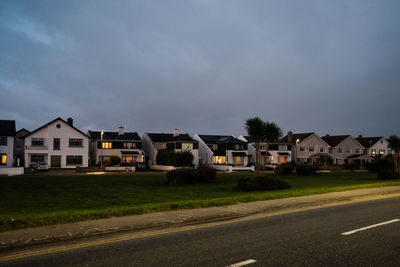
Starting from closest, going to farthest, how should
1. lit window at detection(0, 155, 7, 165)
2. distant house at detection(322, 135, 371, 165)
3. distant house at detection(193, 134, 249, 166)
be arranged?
lit window at detection(0, 155, 7, 165) < distant house at detection(193, 134, 249, 166) < distant house at detection(322, 135, 371, 165)

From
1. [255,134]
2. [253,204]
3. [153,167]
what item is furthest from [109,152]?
[253,204]

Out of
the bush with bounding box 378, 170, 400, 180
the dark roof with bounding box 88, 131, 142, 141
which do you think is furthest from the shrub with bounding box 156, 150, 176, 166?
the bush with bounding box 378, 170, 400, 180

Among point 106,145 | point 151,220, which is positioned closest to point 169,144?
point 106,145

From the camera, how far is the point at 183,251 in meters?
7.68

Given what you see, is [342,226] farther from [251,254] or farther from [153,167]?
[153,167]

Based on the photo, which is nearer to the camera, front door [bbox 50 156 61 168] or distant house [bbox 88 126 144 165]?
front door [bbox 50 156 61 168]

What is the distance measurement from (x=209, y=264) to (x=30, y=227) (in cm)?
602

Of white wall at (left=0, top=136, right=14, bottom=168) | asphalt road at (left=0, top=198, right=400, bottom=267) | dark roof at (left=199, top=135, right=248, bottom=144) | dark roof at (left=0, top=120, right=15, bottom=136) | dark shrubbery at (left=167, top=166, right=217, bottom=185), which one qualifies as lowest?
asphalt road at (left=0, top=198, right=400, bottom=267)

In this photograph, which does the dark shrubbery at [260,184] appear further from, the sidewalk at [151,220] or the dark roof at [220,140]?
the dark roof at [220,140]

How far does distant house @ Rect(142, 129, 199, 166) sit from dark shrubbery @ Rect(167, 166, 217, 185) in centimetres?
3801

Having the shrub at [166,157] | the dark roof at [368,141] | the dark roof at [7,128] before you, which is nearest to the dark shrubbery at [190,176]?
the shrub at [166,157]

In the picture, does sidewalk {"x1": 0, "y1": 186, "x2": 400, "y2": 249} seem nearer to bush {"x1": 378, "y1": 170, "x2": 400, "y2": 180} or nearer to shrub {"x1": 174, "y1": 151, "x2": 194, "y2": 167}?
bush {"x1": 378, "y1": 170, "x2": 400, "y2": 180}

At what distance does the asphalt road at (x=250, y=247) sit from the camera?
22.7 feet

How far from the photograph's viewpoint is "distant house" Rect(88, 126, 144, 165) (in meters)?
69.9
